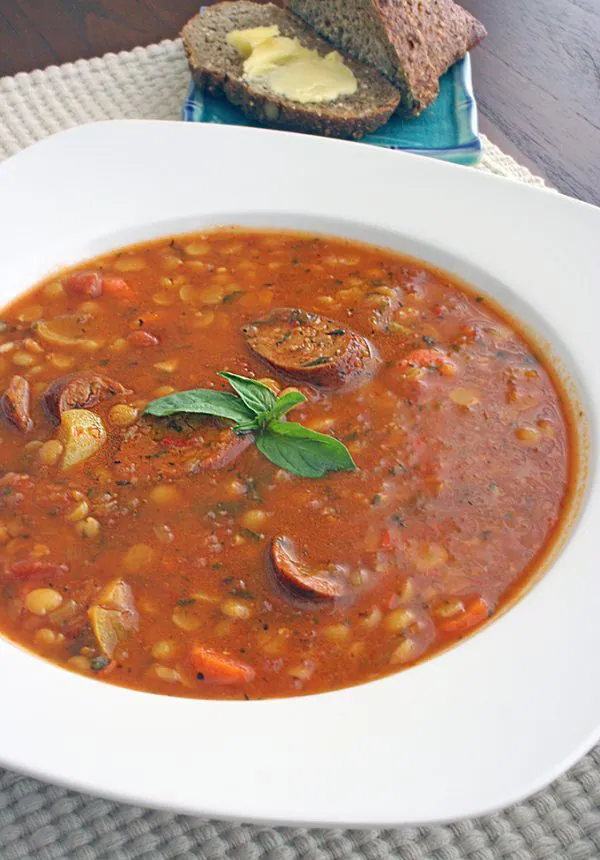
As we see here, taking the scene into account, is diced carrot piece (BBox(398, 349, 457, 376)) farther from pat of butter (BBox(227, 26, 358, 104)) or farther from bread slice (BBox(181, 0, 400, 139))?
pat of butter (BBox(227, 26, 358, 104))

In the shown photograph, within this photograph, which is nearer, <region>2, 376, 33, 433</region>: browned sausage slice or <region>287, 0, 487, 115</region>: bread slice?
<region>2, 376, 33, 433</region>: browned sausage slice

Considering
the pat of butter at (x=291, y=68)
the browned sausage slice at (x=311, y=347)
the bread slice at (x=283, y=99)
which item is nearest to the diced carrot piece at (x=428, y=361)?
the browned sausage slice at (x=311, y=347)

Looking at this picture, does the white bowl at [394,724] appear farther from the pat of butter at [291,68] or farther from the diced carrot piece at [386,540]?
the pat of butter at [291,68]

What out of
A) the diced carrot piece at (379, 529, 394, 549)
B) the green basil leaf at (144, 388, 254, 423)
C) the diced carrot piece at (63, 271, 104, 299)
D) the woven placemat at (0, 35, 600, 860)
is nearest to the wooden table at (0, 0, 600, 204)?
the diced carrot piece at (63, 271, 104, 299)

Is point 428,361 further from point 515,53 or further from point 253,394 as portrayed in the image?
point 515,53

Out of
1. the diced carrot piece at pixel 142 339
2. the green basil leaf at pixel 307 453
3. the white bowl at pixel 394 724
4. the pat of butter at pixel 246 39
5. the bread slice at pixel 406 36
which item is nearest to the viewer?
the white bowl at pixel 394 724

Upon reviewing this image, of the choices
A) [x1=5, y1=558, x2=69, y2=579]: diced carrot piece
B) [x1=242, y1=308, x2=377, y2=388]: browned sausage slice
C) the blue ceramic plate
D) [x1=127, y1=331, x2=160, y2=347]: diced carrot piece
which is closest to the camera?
[x1=5, y1=558, x2=69, y2=579]: diced carrot piece

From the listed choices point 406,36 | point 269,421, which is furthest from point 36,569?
point 406,36
